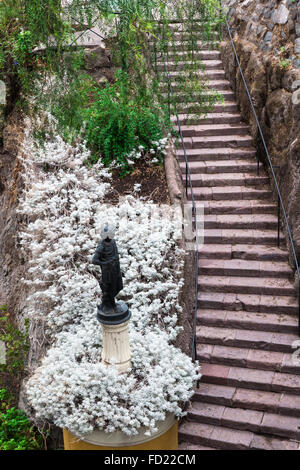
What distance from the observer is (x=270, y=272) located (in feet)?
25.1

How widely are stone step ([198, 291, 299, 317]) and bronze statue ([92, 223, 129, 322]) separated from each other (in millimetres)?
2228

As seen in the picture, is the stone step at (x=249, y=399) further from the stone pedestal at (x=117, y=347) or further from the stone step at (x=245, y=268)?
the stone step at (x=245, y=268)

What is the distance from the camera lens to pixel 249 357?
6.88m

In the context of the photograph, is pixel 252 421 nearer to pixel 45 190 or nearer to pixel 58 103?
pixel 45 190

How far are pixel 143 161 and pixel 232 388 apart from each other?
390 centimetres

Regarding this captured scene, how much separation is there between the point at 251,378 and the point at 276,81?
15.1ft

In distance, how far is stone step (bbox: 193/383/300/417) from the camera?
633cm

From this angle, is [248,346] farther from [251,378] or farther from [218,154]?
[218,154]

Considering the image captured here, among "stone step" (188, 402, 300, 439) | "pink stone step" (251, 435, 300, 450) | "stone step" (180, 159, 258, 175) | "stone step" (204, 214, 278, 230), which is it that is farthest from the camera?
"stone step" (180, 159, 258, 175)

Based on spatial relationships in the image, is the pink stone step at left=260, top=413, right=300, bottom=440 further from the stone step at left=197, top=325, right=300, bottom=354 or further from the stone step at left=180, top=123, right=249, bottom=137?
the stone step at left=180, top=123, right=249, bottom=137

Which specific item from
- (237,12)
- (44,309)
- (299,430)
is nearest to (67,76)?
(44,309)

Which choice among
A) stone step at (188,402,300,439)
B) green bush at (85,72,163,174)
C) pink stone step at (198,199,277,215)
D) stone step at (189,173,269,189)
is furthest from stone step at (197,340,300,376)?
green bush at (85,72,163,174)

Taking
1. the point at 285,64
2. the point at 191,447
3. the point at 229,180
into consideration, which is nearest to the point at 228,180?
the point at 229,180

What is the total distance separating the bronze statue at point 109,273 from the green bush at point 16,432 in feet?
7.10
